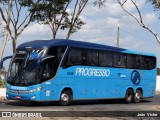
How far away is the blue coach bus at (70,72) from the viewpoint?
852 inches

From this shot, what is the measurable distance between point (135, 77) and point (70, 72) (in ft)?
21.3

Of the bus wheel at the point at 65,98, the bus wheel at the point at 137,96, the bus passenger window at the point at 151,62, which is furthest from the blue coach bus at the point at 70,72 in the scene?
the bus passenger window at the point at 151,62

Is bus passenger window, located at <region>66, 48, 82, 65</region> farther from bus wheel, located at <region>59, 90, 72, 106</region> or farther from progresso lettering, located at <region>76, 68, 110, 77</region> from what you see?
bus wheel, located at <region>59, 90, 72, 106</region>

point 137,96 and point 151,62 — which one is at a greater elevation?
point 151,62

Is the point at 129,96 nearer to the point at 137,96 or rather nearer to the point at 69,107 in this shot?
the point at 137,96

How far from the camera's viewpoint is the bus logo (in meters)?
27.7

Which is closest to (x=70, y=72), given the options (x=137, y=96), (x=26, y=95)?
(x=26, y=95)

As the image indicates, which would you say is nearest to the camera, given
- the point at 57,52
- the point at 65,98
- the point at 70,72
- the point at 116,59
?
the point at 57,52

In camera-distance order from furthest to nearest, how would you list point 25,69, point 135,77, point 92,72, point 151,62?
point 151,62, point 135,77, point 92,72, point 25,69

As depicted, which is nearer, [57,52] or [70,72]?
Answer: [57,52]

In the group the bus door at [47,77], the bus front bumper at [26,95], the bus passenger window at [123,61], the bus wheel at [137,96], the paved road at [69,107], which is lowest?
the paved road at [69,107]

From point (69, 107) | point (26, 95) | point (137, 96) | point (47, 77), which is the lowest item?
point (69, 107)

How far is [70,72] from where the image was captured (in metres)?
22.8

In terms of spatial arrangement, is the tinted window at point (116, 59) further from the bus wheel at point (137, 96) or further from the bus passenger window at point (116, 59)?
the bus wheel at point (137, 96)
